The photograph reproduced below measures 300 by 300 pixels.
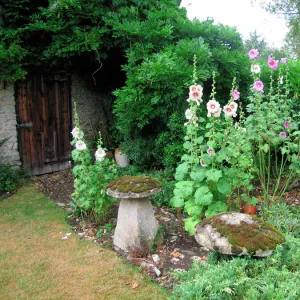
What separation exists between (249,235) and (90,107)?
5731 mm

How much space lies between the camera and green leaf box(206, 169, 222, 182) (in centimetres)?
315

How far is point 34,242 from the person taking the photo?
3918 mm

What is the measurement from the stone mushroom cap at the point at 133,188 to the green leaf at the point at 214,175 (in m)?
0.62

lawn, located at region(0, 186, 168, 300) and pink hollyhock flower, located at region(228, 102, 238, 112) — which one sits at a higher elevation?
pink hollyhock flower, located at region(228, 102, 238, 112)

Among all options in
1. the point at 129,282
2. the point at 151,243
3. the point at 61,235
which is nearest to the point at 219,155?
the point at 151,243

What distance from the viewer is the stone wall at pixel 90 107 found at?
24.0 feet

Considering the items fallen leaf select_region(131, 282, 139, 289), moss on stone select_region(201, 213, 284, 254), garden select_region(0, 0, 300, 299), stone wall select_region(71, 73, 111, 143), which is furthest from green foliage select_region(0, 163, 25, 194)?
moss on stone select_region(201, 213, 284, 254)

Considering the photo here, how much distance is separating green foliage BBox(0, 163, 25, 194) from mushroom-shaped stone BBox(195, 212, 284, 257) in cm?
424

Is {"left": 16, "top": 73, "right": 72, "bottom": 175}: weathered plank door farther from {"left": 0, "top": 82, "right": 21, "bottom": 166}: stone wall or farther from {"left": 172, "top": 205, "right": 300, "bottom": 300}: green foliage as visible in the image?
{"left": 172, "top": 205, "right": 300, "bottom": 300}: green foliage

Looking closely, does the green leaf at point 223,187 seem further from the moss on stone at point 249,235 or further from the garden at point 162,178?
the moss on stone at point 249,235

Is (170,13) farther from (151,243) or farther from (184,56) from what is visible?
(151,243)

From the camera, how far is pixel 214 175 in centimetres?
317

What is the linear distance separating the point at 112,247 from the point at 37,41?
471 centimetres

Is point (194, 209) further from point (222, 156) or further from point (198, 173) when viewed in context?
point (222, 156)
